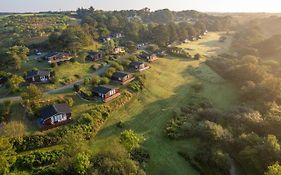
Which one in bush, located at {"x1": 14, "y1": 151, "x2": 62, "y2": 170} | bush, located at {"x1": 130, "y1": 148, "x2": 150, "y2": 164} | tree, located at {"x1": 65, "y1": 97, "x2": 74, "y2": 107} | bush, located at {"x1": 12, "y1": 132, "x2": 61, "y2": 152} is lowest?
bush, located at {"x1": 130, "y1": 148, "x2": 150, "y2": 164}

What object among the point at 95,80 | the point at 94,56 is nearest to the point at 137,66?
the point at 94,56

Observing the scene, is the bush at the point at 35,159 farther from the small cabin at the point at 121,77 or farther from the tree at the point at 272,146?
the tree at the point at 272,146

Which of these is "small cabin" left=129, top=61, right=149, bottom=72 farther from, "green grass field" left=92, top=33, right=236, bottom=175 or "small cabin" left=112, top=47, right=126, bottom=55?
"small cabin" left=112, top=47, right=126, bottom=55

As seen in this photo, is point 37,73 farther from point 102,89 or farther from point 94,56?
point 94,56

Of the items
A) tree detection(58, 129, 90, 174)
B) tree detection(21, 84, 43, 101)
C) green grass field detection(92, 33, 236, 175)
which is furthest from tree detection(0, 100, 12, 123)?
green grass field detection(92, 33, 236, 175)

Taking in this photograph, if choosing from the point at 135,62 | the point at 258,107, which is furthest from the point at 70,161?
the point at 135,62
